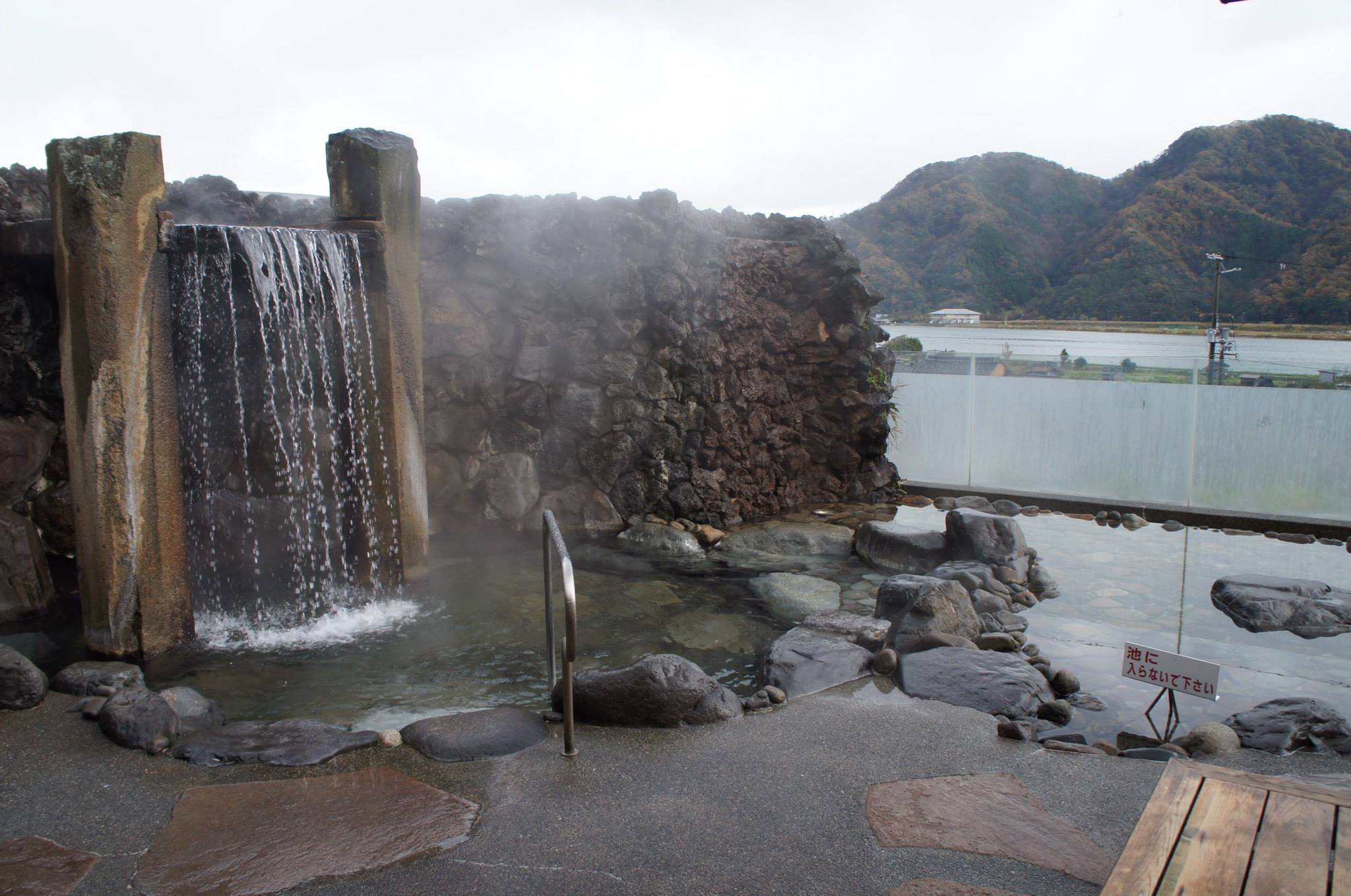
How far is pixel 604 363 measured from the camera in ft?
28.5

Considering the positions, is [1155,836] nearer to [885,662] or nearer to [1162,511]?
[885,662]

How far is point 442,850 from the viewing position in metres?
2.91

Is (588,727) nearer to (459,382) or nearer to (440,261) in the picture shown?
(459,382)

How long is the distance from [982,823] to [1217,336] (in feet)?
52.6

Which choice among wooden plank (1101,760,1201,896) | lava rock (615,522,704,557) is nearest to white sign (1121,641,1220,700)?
wooden plank (1101,760,1201,896)

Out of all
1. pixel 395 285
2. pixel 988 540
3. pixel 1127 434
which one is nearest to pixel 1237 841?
pixel 988 540

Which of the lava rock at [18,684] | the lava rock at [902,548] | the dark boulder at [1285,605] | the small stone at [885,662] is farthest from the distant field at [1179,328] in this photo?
the lava rock at [18,684]

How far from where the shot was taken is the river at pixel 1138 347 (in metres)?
9.50

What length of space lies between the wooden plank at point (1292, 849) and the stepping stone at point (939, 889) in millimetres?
761

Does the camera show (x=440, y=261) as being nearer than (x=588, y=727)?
No

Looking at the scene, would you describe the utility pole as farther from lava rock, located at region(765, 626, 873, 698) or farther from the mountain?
lava rock, located at region(765, 626, 873, 698)

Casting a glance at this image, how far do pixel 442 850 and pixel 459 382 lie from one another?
590cm

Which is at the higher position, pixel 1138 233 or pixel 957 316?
pixel 1138 233

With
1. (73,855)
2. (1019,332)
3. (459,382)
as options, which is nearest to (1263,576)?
(459,382)
